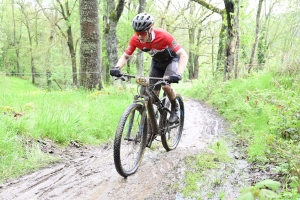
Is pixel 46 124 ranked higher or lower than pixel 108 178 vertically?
higher

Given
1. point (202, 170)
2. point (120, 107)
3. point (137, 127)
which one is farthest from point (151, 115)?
point (120, 107)

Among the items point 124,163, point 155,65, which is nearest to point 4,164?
point 124,163

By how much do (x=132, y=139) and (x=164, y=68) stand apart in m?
1.65

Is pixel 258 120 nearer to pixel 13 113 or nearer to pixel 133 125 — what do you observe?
pixel 133 125

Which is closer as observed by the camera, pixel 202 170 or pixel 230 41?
pixel 202 170

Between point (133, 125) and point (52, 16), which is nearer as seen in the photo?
point (133, 125)

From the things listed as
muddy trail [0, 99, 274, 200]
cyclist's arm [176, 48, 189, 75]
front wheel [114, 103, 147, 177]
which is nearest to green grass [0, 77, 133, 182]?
muddy trail [0, 99, 274, 200]

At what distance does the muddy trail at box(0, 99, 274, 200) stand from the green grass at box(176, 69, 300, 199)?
504 millimetres

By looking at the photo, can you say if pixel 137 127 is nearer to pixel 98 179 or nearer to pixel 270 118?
pixel 98 179

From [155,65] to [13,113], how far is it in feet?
9.43

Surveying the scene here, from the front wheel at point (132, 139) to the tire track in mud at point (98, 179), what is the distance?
169mm

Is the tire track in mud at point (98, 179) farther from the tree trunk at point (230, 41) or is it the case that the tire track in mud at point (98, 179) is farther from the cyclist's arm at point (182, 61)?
the tree trunk at point (230, 41)

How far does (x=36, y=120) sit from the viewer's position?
5.12 metres

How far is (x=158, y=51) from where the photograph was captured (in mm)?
4828
